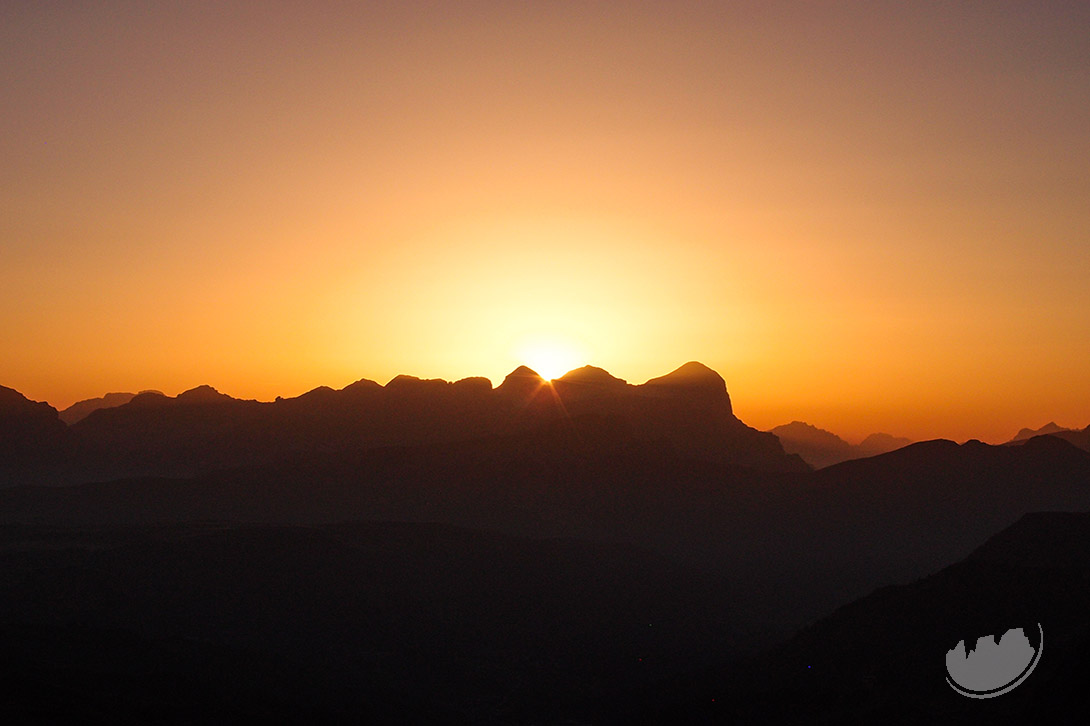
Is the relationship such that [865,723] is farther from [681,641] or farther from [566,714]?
[681,641]

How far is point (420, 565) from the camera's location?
162500 mm

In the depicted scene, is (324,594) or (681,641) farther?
(681,641)

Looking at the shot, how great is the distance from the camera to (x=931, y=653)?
75688mm

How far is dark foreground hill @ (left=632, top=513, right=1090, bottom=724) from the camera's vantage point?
60656 millimetres

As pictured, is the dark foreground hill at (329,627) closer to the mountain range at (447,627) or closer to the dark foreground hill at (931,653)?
the mountain range at (447,627)

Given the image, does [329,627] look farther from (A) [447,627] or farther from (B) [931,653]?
(B) [931,653]

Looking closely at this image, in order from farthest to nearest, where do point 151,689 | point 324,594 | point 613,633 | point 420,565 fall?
point 420,565 → point 613,633 → point 324,594 → point 151,689

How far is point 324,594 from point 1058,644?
101 meters

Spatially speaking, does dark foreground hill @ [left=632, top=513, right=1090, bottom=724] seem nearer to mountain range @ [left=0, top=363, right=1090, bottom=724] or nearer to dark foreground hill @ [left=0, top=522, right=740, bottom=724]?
mountain range @ [left=0, top=363, right=1090, bottom=724]

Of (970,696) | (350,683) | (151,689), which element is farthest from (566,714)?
(970,696)

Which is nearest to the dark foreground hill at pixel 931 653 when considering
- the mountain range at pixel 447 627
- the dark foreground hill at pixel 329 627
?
the mountain range at pixel 447 627

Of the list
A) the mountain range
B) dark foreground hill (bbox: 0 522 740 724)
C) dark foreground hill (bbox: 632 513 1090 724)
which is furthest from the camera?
dark foreground hill (bbox: 0 522 740 724)

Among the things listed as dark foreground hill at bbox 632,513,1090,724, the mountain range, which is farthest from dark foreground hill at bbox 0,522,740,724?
dark foreground hill at bbox 632,513,1090,724

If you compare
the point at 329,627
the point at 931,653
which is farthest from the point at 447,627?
the point at 931,653
